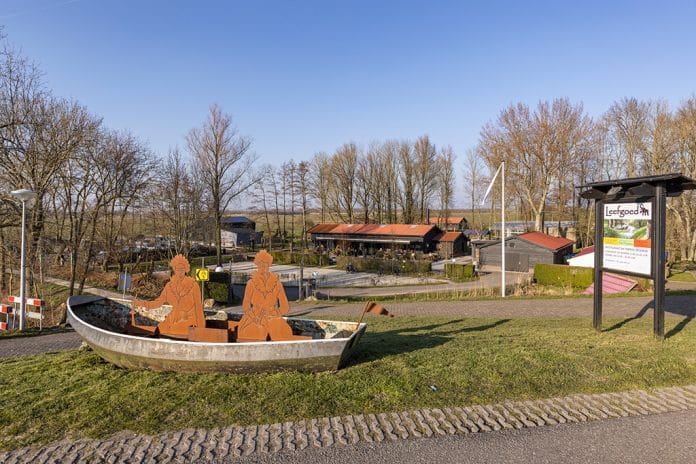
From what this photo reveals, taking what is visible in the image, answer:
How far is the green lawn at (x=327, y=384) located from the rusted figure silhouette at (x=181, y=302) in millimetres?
894

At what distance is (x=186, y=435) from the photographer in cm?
445

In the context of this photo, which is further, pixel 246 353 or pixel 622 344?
pixel 622 344

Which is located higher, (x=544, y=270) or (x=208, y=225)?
(x=208, y=225)

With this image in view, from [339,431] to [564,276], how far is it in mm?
24754

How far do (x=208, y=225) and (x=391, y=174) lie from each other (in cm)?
3089

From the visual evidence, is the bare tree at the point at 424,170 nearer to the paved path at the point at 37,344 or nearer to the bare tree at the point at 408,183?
the bare tree at the point at 408,183

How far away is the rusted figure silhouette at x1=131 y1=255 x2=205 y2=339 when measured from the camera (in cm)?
679

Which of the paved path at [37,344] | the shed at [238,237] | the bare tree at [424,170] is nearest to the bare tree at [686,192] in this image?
the bare tree at [424,170]

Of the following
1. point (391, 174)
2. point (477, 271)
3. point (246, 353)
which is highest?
point (391, 174)

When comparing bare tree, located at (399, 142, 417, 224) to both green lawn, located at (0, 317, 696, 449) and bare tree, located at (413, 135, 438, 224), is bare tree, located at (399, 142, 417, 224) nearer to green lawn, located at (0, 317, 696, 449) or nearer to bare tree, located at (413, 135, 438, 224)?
bare tree, located at (413, 135, 438, 224)

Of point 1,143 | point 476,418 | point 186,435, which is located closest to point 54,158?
point 1,143

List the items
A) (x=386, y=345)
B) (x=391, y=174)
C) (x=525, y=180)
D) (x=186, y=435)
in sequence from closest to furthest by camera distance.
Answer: (x=186, y=435) < (x=386, y=345) < (x=525, y=180) < (x=391, y=174)

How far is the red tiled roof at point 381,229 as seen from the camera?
45031mm

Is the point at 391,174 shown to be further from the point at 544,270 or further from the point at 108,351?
the point at 108,351
